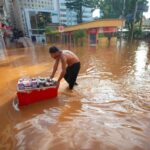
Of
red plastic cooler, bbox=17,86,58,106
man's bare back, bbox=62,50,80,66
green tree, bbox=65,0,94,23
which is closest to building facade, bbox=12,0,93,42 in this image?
green tree, bbox=65,0,94,23

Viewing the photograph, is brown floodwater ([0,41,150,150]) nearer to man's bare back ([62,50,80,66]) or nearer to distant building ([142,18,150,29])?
man's bare back ([62,50,80,66])

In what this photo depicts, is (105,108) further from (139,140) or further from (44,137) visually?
(44,137)

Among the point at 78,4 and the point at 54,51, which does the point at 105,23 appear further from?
the point at 78,4

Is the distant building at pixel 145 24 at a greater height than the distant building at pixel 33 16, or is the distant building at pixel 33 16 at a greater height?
the distant building at pixel 33 16

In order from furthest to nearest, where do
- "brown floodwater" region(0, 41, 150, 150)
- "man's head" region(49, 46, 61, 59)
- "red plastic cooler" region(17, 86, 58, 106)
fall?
"man's head" region(49, 46, 61, 59)
"red plastic cooler" region(17, 86, 58, 106)
"brown floodwater" region(0, 41, 150, 150)

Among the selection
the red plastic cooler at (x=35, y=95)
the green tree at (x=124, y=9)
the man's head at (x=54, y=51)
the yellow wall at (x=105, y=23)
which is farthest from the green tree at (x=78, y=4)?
the red plastic cooler at (x=35, y=95)

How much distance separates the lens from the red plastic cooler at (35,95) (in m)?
4.19

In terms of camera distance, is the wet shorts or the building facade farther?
the building facade

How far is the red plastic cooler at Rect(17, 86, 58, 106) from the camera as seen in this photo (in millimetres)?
4188

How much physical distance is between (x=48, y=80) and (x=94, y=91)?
159 cm

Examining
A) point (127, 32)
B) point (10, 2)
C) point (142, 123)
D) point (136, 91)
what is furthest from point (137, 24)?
point (142, 123)

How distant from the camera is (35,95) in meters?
4.36

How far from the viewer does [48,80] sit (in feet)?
14.7

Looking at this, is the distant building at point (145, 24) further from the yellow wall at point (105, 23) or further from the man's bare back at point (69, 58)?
the man's bare back at point (69, 58)
